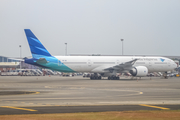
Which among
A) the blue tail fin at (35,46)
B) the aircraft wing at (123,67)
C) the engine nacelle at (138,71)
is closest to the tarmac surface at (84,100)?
the blue tail fin at (35,46)

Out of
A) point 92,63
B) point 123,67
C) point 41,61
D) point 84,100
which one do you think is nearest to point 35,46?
point 41,61

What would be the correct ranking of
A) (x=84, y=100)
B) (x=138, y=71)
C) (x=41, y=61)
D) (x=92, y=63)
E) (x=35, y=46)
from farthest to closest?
(x=92, y=63), (x=138, y=71), (x=41, y=61), (x=35, y=46), (x=84, y=100)

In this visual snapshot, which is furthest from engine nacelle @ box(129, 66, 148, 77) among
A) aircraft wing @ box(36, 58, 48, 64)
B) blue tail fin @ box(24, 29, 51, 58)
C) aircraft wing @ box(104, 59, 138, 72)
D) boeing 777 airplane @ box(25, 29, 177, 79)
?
blue tail fin @ box(24, 29, 51, 58)

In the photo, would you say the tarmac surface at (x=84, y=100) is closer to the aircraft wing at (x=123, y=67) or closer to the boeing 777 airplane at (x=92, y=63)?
the boeing 777 airplane at (x=92, y=63)

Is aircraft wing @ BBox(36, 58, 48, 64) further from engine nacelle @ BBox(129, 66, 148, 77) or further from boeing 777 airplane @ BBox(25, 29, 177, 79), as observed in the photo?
engine nacelle @ BBox(129, 66, 148, 77)

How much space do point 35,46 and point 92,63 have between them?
11.8 metres

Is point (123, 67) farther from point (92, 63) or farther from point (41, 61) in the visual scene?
Answer: point (41, 61)

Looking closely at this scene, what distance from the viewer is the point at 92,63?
53.9 metres

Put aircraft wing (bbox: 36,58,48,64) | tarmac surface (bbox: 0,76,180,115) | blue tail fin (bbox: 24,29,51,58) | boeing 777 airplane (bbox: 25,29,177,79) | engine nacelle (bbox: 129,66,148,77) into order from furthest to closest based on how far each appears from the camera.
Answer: engine nacelle (bbox: 129,66,148,77), boeing 777 airplane (bbox: 25,29,177,79), aircraft wing (bbox: 36,58,48,64), blue tail fin (bbox: 24,29,51,58), tarmac surface (bbox: 0,76,180,115)

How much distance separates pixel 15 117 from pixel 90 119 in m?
3.23

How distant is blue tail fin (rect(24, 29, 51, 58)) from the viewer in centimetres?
4784

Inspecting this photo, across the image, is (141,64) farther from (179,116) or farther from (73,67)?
(179,116)

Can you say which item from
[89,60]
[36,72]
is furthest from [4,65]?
[89,60]

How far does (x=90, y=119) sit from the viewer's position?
11.5 m
